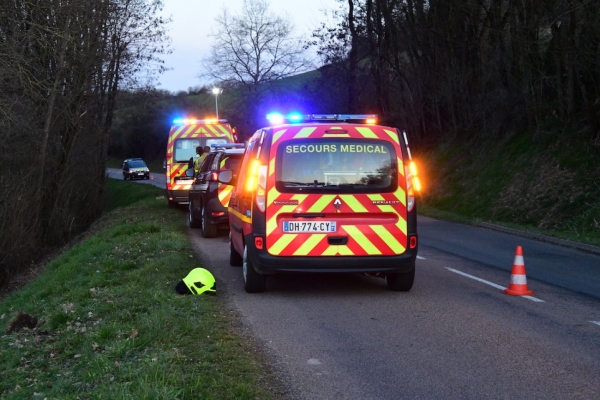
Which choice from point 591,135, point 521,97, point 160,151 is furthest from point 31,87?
point 160,151

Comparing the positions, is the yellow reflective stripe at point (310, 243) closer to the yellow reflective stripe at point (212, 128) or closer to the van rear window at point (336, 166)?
the van rear window at point (336, 166)

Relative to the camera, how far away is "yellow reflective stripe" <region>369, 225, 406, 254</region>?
28.5 ft

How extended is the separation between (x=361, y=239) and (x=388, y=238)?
1.06 ft

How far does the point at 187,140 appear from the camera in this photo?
78.9 ft

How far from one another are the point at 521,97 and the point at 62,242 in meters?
16.9

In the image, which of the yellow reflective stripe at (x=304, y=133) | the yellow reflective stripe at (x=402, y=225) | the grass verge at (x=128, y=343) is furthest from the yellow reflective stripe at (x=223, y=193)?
the yellow reflective stripe at (x=402, y=225)

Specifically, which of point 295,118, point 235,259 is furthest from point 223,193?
point 295,118

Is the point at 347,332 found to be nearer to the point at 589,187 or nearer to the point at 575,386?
the point at 575,386

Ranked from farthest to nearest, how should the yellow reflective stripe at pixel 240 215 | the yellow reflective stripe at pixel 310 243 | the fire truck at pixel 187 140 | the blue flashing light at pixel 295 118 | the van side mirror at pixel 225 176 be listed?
the fire truck at pixel 187 140 → the van side mirror at pixel 225 176 → the blue flashing light at pixel 295 118 → the yellow reflective stripe at pixel 240 215 → the yellow reflective stripe at pixel 310 243

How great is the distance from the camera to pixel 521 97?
25.2 meters

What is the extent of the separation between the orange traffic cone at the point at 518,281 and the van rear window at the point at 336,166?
6.36ft

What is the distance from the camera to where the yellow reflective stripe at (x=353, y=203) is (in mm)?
8672

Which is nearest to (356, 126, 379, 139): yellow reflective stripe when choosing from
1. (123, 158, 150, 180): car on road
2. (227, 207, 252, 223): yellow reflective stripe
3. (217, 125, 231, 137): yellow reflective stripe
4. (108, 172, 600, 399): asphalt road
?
(227, 207, 252, 223): yellow reflective stripe

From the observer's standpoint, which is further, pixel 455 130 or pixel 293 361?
Answer: pixel 455 130
